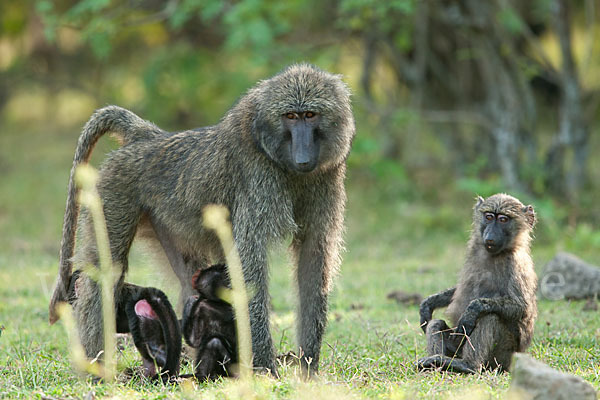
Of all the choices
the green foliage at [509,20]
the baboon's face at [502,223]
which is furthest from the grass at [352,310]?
the green foliage at [509,20]

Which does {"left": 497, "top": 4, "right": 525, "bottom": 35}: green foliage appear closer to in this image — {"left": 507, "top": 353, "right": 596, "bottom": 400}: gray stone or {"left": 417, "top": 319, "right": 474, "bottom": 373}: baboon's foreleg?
{"left": 417, "top": 319, "right": 474, "bottom": 373}: baboon's foreleg

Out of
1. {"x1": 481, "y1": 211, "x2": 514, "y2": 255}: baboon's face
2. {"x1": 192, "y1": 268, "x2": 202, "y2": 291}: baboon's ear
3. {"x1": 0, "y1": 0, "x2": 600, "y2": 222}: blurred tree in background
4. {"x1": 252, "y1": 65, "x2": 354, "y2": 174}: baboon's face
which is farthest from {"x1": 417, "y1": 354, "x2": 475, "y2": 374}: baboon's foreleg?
{"x1": 0, "y1": 0, "x2": 600, "y2": 222}: blurred tree in background

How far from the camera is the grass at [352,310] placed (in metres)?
4.16

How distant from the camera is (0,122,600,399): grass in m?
4.16

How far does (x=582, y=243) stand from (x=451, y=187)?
9.48 ft

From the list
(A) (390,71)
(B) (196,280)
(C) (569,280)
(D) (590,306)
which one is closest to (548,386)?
(B) (196,280)

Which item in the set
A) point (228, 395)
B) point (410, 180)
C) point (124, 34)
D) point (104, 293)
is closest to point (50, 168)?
point (124, 34)

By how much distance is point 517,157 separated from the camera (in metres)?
10.1

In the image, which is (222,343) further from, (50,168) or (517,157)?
(50,168)

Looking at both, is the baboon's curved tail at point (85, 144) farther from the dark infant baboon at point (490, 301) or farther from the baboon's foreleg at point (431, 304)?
the dark infant baboon at point (490, 301)

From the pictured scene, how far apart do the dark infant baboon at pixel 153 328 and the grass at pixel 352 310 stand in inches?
5.7

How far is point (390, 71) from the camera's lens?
1505 centimetres

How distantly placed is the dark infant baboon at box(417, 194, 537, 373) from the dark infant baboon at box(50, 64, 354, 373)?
0.72 meters

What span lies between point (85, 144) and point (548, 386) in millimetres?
3074
